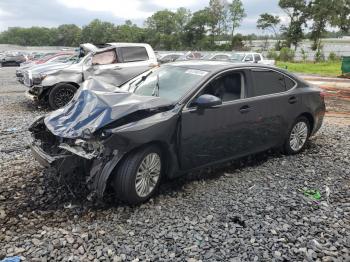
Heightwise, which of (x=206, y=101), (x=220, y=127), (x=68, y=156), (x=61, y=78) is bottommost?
(x=68, y=156)

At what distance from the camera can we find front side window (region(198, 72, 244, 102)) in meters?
4.66

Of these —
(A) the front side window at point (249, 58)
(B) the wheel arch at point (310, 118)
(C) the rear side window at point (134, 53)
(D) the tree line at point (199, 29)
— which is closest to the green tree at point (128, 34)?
(D) the tree line at point (199, 29)

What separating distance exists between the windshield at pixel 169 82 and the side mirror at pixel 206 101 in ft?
0.72

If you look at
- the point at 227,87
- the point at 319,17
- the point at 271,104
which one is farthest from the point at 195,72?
the point at 319,17

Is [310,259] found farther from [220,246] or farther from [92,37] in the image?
[92,37]

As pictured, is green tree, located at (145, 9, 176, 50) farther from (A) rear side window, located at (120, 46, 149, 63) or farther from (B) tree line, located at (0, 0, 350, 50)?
Answer: (A) rear side window, located at (120, 46, 149, 63)

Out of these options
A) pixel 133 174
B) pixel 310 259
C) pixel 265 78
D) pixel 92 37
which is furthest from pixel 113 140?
pixel 92 37

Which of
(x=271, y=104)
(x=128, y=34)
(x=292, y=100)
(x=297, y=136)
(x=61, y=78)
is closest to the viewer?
(x=271, y=104)

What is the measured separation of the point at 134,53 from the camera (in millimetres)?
11305

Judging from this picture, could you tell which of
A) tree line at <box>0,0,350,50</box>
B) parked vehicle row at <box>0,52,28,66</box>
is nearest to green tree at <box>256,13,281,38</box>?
tree line at <box>0,0,350,50</box>

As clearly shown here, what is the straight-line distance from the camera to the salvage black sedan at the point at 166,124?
3771mm

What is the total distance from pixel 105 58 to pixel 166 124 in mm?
7321

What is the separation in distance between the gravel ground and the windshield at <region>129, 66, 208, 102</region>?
120 cm

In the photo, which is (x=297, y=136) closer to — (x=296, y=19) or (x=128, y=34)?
(x=296, y=19)
